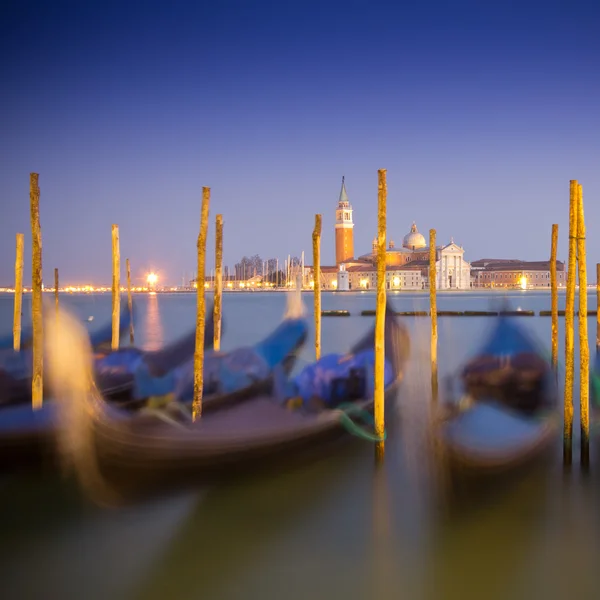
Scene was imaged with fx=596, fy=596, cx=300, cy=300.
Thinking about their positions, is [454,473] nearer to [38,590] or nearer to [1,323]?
[38,590]

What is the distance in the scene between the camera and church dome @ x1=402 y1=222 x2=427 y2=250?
63.8 meters

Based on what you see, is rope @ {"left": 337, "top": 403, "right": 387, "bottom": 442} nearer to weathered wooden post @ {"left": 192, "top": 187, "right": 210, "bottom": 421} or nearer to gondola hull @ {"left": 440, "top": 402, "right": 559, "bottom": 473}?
gondola hull @ {"left": 440, "top": 402, "right": 559, "bottom": 473}

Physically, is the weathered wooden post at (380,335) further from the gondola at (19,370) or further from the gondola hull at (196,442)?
the gondola at (19,370)

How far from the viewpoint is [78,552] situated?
9.80ft

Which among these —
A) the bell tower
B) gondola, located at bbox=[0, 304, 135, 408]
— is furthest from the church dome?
gondola, located at bbox=[0, 304, 135, 408]

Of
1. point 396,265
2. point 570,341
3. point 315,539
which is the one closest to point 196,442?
point 315,539

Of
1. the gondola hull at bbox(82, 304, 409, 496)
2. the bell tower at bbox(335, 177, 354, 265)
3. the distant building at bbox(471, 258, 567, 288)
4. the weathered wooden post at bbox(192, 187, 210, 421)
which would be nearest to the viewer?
the gondola hull at bbox(82, 304, 409, 496)

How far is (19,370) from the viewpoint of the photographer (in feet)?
19.4

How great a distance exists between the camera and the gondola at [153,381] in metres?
3.67

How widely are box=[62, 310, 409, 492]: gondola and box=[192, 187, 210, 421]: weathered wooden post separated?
0.12 meters

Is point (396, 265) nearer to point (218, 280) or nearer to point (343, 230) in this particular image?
point (343, 230)

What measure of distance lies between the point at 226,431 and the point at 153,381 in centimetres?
201

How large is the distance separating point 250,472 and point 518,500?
1623 mm

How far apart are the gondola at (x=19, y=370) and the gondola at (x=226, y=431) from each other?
140 centimetres
